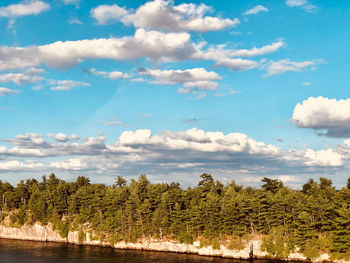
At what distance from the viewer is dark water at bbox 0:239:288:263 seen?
336 ft

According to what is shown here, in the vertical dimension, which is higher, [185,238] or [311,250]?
[311,250]

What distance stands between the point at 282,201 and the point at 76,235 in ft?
290

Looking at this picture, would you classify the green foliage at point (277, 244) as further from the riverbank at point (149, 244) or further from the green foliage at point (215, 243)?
the green foliage at point (215, 243)

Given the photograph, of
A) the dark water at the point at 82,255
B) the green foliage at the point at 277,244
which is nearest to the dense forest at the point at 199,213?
the green foliage at the point at 277,244

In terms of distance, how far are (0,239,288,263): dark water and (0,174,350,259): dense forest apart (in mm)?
7545

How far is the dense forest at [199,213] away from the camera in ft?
313

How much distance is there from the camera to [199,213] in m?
113

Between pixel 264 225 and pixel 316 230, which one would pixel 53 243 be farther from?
pixel 316 230

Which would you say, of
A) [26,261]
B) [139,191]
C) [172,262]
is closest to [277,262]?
[172,262]

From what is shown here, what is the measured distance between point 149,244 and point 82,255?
2516cm

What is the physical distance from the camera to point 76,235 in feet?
447

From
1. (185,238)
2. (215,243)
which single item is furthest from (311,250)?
(185,238)

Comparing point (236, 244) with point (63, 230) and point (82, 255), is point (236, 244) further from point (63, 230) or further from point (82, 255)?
point (63, 230)

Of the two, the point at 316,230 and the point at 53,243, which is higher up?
the point at 316,230
